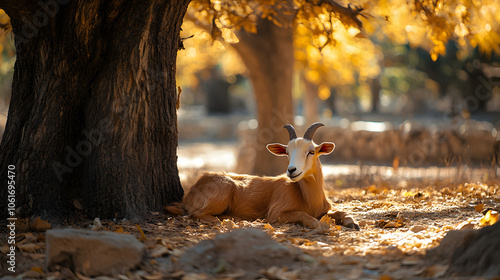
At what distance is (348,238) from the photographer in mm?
4965

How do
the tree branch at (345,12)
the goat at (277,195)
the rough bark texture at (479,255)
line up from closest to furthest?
the rough bark texture at (479,255), the goat at (277,195), the tree branch at (345,12)

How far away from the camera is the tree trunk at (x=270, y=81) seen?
12.6 metres

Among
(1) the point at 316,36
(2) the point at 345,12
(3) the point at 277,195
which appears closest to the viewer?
(3) the point at 277,195

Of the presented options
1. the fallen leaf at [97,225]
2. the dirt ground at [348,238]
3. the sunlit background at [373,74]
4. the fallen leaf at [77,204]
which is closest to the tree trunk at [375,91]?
the sunlit background at [373,74]

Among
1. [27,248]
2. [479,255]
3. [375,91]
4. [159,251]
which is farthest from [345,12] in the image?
[375,91]

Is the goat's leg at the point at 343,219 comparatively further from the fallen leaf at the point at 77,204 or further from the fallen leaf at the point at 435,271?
the fallen leaf at the point at 77,204

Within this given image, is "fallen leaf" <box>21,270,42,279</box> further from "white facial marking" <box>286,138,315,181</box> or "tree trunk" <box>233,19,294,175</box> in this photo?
"tree trunk" <box>233,19,294,175</box>

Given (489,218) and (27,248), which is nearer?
(27,248)

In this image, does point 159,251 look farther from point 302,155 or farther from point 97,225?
point 302,155

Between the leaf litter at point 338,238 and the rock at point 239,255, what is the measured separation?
0.20 feet

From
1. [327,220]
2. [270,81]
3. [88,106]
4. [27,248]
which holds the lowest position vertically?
[27,248]

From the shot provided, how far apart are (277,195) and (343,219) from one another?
910 mm

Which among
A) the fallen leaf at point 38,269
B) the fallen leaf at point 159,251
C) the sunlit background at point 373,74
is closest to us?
the fallen leaf at point 38,269

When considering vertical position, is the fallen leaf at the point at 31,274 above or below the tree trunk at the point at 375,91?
below
